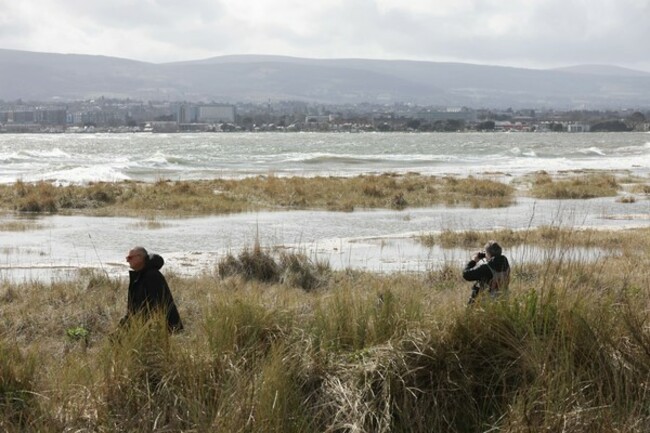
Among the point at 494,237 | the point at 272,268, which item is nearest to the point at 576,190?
the point at 494,237

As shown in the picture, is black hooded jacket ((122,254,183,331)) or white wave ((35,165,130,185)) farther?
white wave ((35,165,130,185))

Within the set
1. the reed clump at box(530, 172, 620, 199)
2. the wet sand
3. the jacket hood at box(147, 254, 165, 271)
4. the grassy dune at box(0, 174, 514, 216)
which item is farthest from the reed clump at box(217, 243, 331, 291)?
the reed clump at box(530, 172, 620, 199)

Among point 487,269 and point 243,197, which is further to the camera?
point 243,197

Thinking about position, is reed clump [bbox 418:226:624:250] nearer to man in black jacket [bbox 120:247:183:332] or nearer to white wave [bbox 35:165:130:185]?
Answer: man in black jacket [bbox 120:247:183:332]

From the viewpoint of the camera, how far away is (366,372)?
5.06m

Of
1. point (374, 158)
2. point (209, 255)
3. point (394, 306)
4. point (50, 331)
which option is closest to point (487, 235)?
point (209, 255)

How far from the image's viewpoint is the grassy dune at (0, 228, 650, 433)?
4797 millimetres

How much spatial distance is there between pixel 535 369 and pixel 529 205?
2427 centimetres

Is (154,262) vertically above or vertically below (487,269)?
above

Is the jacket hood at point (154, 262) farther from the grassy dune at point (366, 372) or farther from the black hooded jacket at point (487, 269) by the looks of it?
the black hooded jacket at point (487, 269)

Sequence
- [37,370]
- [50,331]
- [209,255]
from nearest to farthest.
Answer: [37,370] < [50,331] < [209,255]

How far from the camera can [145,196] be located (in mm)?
28656

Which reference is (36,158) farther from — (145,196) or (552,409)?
(552,409)

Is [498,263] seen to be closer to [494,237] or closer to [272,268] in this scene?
[272,268]
